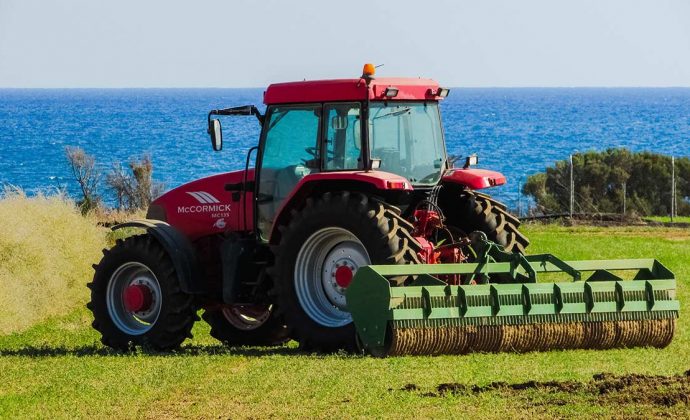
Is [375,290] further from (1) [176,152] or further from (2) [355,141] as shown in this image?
(1) [176,152]

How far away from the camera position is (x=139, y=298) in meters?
13.7

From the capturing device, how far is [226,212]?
13836 mm

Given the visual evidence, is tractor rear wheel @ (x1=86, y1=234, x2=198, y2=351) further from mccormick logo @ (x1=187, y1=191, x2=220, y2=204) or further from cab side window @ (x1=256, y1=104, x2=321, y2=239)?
cab side window @ (x1=256, y1=104, x2=321, y2=239)

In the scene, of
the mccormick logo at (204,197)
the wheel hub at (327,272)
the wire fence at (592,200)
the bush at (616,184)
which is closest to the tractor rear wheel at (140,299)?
the mccormick logo at (204,197)

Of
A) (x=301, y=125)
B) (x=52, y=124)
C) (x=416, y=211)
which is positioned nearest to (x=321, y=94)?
(x=301, y=125)

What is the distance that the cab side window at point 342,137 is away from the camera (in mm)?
12570

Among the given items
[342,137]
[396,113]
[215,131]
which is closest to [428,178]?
[396,113]

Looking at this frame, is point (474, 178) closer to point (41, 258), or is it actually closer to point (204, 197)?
point (204, 197)

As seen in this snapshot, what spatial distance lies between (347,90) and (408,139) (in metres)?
→ 0.80

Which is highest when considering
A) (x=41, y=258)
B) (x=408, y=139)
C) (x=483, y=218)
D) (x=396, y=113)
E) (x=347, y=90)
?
(x=347, y=90)

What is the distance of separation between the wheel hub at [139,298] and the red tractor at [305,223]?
12 mm

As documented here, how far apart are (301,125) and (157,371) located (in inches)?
115

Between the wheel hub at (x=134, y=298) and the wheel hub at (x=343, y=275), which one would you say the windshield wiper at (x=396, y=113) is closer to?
the wheel hub at (x=343, y=275)

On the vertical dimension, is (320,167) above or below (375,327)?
above
